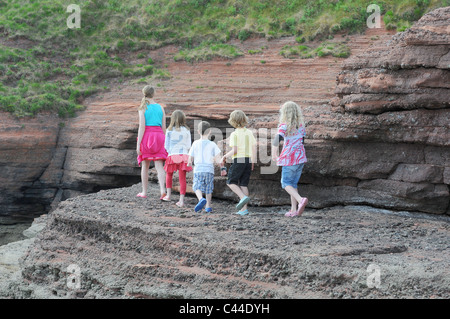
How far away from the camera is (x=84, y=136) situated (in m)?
13.6

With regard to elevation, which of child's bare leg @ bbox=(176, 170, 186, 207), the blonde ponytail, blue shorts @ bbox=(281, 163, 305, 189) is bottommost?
child's bare leg @ bbox=(176, 170, 186, 207)

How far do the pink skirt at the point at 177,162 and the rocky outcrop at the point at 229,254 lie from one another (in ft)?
1.93

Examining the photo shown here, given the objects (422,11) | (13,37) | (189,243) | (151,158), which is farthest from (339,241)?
(13,37)

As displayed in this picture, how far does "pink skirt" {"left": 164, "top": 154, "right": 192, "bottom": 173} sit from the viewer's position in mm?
8461

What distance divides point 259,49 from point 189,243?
880 centimetres

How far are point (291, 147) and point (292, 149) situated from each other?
1.3 inches

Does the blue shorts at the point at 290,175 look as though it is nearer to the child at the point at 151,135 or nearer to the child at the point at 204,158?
the child at the point at 204,158

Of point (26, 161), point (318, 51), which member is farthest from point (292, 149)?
point (26, 161)

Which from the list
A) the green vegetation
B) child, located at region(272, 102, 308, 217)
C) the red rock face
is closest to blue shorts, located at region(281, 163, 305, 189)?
child, located at region(272, 102, 308, 217)

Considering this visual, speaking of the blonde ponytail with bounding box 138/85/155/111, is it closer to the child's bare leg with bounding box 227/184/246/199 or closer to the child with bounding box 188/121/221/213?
the child with bounding box 188/121/221/213

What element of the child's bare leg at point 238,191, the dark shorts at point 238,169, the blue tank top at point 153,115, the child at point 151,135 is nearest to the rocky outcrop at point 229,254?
the child's bare leg at point 238,191

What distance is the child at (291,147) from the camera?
763 centimetres

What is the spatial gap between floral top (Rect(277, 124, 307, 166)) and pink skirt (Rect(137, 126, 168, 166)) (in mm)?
2127
